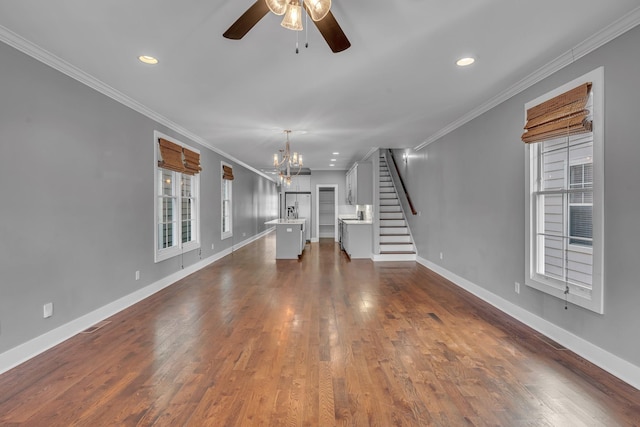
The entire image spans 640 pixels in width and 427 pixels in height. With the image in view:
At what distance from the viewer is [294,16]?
1.65 meters

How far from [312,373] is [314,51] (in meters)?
2.68

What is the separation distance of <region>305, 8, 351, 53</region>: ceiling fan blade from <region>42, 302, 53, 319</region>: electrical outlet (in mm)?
3276

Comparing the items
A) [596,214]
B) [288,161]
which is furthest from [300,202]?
[596,214]

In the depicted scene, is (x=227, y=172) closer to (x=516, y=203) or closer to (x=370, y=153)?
(x=370, y=153)

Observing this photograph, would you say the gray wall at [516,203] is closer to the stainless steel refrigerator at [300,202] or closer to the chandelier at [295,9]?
the chandelier at [295,9]

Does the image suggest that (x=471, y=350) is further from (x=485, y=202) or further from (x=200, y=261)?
(x=200, y=261)

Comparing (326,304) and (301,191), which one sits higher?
(301,191)

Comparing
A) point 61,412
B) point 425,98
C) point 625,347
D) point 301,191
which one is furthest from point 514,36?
point 301,191

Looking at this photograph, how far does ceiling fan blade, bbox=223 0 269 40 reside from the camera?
1646 millimetres

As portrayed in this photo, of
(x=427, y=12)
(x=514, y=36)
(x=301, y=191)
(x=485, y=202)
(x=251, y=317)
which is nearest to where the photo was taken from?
(x=427, y=12)

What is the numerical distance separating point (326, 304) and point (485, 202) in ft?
8.35

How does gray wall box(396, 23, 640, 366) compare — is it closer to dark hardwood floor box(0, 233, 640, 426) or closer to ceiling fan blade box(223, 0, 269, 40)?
dark hardwood floor box(0, 233, 640, 426)

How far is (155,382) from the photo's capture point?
2203 millimetres

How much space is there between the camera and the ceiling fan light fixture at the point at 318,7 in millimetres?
1518
